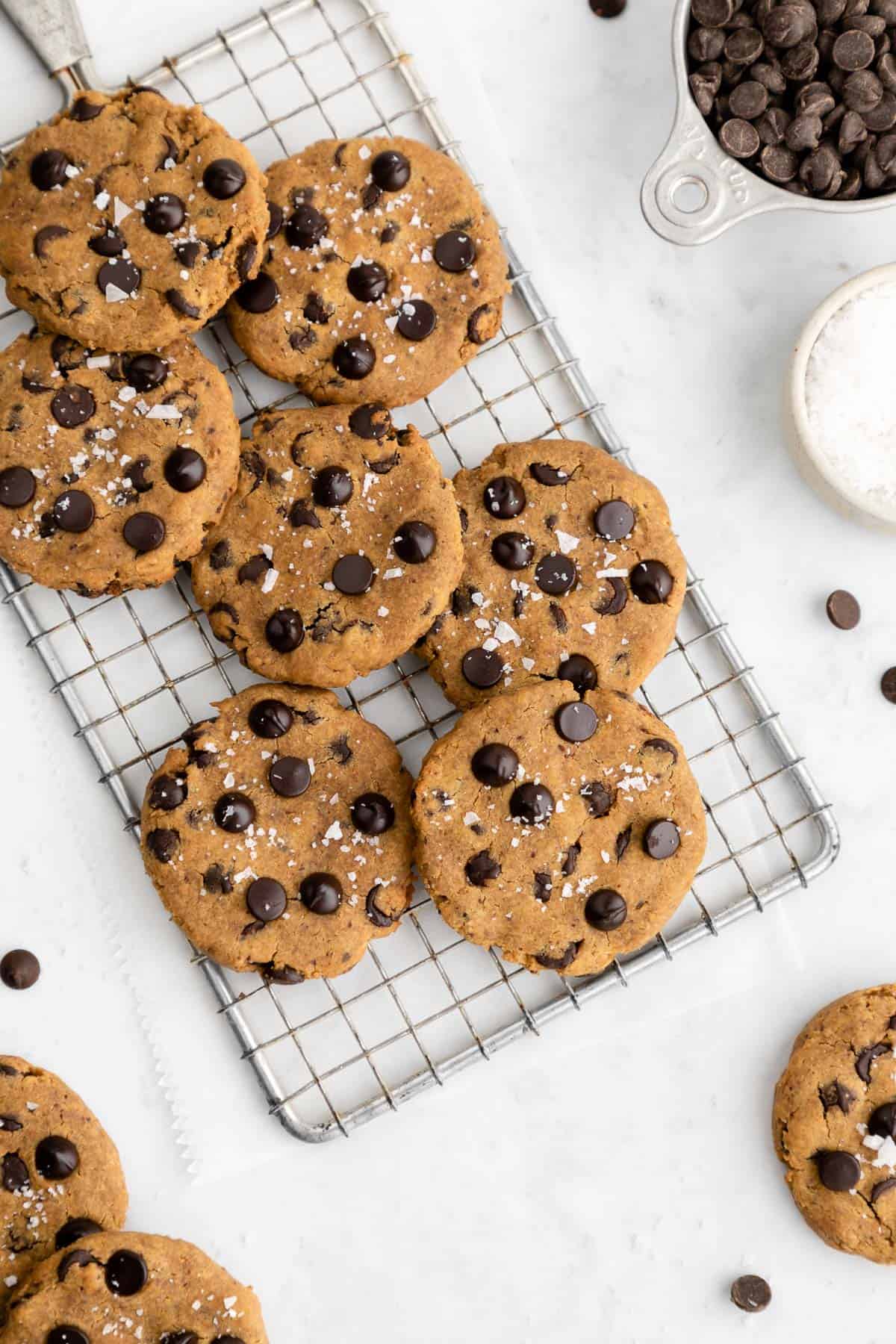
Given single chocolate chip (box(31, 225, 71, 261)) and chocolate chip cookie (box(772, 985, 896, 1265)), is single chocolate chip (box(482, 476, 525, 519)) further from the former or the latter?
chocolate chip cookie (box(772, 985, 896, 1265))

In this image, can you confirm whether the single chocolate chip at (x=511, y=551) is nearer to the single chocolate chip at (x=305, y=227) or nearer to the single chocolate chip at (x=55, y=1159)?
the single chocolate chip at (x=305, y=227)

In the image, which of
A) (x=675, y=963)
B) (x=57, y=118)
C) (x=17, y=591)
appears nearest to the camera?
(x=57, y=118)

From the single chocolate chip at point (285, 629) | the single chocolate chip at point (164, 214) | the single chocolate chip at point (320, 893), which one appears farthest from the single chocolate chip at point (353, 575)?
the single chocolate chip at point (164, 214)

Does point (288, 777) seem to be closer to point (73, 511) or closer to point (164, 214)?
point (73, 511)

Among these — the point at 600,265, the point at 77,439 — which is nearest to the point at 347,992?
the point at 77,439

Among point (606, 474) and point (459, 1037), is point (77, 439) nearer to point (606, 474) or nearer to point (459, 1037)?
point (606, 474)

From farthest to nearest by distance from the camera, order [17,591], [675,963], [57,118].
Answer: [675,963] → [17,591] → [57,118]

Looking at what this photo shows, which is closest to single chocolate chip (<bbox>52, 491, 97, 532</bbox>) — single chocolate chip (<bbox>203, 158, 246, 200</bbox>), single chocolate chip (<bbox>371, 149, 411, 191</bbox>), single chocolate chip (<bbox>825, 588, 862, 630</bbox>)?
single chocolate chip (<bbox>203, 158, 246, 200</bbox>)
